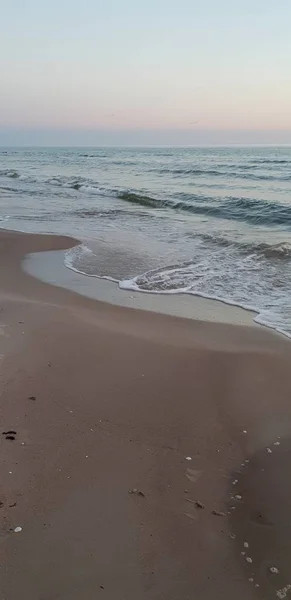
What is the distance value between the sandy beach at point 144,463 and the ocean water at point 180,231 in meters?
1.48

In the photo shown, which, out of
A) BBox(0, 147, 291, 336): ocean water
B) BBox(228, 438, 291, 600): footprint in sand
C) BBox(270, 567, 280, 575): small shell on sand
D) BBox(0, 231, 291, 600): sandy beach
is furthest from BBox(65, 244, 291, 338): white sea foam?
BBox(270, 567, 280, 575): small shell on sand

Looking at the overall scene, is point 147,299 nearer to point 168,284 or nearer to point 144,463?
point 168,284

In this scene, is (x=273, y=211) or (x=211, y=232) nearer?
(x=211, y=232)

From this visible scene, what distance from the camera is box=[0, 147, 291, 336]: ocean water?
6.43 meters

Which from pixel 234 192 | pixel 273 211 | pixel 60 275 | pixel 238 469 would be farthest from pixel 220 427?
pixel 234 192

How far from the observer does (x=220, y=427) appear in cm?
320

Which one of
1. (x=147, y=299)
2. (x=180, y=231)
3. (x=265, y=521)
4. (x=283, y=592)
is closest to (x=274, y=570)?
(x=283, y=592)

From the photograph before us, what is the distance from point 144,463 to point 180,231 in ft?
27.0

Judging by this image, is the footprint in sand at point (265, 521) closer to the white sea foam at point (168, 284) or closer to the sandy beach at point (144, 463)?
the sandy beach at point (144, 463)

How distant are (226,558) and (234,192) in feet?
52.8

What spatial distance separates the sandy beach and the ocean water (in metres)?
1.48

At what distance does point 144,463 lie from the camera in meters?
2.79

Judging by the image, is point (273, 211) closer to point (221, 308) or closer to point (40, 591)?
point (221, 308)

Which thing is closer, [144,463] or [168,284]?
[144,463]
